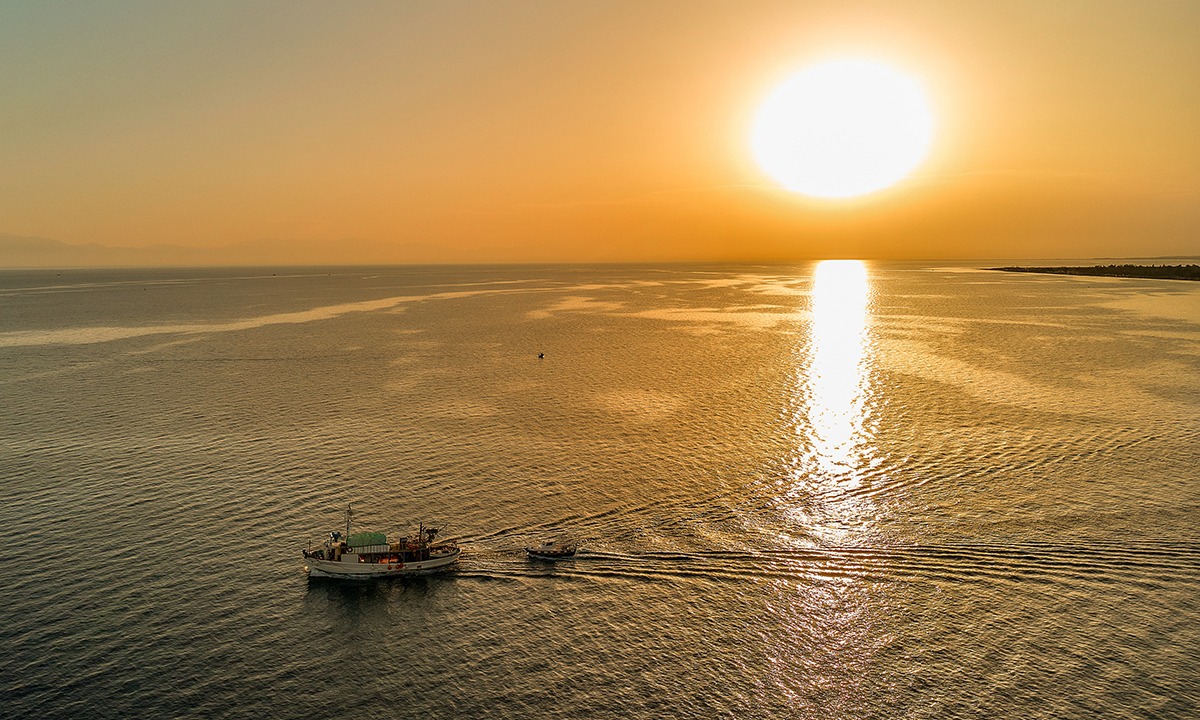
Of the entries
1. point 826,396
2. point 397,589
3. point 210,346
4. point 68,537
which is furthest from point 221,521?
point 210,346

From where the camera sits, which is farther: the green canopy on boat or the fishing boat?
the green canopy on boat

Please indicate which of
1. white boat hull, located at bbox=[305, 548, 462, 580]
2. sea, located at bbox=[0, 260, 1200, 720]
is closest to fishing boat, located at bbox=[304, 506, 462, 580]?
white boat hull, located at bbox=[305, 548, 462, 580]

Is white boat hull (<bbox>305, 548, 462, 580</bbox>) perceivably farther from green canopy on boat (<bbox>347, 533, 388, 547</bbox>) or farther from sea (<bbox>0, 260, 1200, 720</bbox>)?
green canopy on boat (<bbox>347, 533, 388, 547</bbox>)

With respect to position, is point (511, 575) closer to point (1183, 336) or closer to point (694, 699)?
point (694, 699)

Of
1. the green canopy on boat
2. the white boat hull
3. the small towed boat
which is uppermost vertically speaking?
the green canopy on boat

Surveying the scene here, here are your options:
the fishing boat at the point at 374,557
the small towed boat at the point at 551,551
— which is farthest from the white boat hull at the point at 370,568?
the small towed boat at the point at 551,551

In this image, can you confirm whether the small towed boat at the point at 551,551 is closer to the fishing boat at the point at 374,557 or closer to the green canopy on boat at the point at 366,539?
the fishing boat at the point at 374,557

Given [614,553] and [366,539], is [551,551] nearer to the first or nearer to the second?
[614,553]
